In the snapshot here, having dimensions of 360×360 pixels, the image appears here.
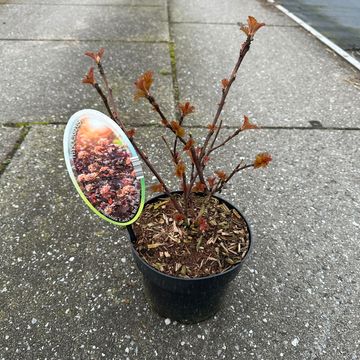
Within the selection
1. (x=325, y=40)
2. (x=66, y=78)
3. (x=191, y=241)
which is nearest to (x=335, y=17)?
(x=325, y=40)

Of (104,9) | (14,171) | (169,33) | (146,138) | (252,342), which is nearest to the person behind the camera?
(252,342)

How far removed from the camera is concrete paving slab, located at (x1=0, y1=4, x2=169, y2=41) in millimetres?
5098

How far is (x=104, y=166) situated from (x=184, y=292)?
695 millimetres

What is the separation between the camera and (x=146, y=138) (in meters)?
3.28

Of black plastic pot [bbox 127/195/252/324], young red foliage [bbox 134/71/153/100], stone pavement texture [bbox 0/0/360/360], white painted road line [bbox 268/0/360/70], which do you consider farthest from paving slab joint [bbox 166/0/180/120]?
young red foliage [bbox 134/71/153/100]

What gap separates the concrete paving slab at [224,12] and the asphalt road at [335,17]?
1.57ft

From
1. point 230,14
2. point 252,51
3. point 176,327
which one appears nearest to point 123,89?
point 252,51

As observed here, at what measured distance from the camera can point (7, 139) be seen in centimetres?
315

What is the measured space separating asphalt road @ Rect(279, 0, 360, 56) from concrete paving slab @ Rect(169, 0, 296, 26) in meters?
0.48

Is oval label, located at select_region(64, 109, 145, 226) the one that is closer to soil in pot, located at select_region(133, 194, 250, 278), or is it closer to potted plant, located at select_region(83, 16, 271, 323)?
potted plant, located at select_region(83, 16, 271, 323)

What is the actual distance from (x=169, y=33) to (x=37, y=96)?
2.40 metres

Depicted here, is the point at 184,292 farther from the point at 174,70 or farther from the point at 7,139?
the point at 174,70

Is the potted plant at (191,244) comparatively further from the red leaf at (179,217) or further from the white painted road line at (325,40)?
the white painted road line at (325,40)

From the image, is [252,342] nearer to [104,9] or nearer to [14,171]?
[14,171]
